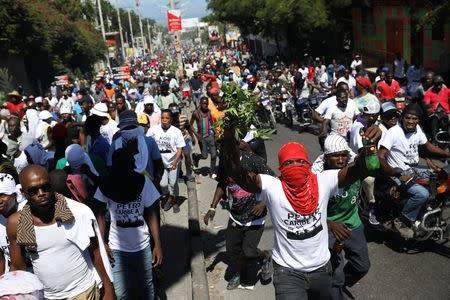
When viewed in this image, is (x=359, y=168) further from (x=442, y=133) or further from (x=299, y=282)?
(x=442, y=133)

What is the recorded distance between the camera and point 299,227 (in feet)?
10.5

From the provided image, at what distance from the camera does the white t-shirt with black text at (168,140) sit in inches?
283

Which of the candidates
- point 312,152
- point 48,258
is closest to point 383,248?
point 48,258

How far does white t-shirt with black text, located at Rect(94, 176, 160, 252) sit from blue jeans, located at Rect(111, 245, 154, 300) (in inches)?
2.8

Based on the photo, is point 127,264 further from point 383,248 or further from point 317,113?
point 317,113

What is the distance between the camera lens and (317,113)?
25.8ft

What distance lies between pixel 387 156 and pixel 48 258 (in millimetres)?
3959

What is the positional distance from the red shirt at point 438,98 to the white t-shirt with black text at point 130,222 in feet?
24.7

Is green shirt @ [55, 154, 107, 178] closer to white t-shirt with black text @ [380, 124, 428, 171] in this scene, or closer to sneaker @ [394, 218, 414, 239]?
white t-shirt with black text @ [380, 124, 428, 171]

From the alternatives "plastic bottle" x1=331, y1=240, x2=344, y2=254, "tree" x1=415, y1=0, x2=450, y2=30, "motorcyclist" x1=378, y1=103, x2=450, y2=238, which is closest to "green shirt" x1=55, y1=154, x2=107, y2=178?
"plastic bottle" x1=331, y1=240, x2=344, y2=254

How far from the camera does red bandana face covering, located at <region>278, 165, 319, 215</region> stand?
3.18 metres

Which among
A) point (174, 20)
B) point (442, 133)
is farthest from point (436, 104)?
point (174, 20)

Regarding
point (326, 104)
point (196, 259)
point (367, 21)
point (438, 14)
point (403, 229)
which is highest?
point (367, 21)

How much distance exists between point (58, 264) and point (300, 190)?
179 centimetres
